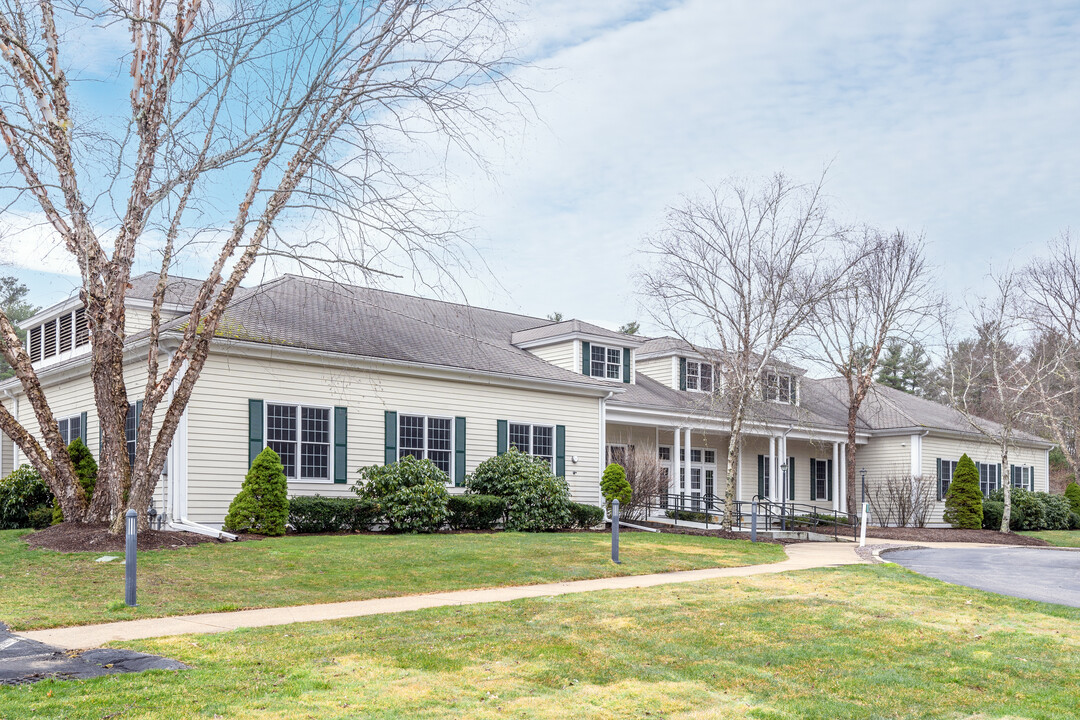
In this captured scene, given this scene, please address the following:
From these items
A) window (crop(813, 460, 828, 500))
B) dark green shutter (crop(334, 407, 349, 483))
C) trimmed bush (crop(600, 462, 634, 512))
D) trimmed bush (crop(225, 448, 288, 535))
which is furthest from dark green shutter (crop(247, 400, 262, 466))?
window (crop(813, 460, 828, 500))

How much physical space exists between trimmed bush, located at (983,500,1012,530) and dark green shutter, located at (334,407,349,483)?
894 inches

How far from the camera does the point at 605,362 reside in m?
26.6

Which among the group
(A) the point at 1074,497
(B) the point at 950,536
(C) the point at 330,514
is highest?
(C) the point at 330,514

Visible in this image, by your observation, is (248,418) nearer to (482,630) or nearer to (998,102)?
(482,630)

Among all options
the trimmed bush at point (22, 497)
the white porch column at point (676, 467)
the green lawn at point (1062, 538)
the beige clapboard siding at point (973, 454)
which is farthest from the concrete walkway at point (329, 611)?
the beige clapboard siding at point (973, 454)

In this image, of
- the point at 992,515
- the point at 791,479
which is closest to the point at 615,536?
the point at 791,479

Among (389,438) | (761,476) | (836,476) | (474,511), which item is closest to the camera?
(474,511)

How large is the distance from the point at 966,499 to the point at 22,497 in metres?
26.4

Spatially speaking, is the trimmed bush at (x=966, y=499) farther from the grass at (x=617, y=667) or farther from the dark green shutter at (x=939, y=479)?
the grass at (x=617, y=667)

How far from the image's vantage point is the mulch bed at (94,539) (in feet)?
43.5

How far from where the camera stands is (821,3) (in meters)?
14.2

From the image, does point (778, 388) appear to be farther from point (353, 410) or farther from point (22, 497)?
point (22, 497)

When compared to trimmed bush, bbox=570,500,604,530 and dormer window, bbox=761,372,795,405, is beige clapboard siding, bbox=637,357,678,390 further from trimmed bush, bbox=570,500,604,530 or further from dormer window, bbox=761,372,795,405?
trimmed bush, bbox=570,500,604,530

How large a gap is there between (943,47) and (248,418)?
45.5ft
